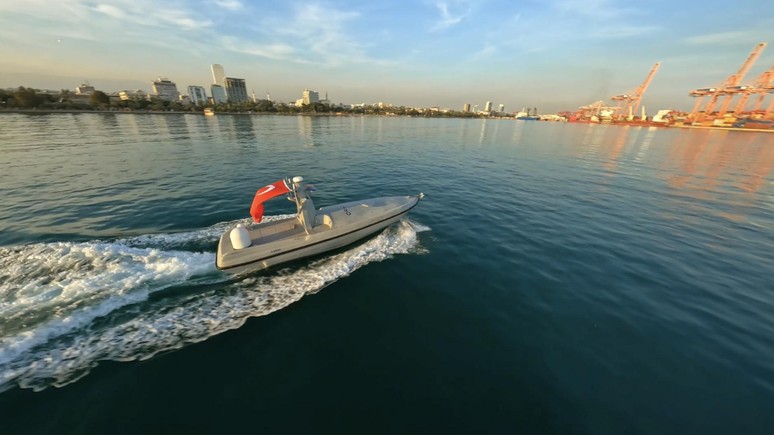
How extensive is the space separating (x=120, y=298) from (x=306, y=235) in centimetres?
538

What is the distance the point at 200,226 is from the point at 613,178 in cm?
3266

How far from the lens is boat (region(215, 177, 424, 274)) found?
862cm

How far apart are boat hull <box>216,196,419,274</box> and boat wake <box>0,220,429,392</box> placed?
523 mm

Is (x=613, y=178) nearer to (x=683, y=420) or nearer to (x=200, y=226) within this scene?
(x=683, y=420)

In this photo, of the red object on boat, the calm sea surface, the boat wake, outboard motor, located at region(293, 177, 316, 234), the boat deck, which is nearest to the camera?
the calm sea surface

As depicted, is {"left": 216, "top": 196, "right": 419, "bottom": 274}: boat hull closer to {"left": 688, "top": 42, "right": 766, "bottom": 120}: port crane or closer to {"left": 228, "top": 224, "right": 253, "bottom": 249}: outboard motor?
{"left": 228, "top": 224, "right": 253, "bottom": 249}: outboard motor

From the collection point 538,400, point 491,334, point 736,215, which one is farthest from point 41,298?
point 736,215

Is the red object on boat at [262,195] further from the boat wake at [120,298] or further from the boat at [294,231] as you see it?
the boat wake at [120,298]

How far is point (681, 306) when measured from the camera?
8.31m

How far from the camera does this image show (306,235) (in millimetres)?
9656

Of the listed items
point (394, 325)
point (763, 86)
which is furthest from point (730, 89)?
point (394, 325)

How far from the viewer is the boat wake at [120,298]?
5977 millimetres

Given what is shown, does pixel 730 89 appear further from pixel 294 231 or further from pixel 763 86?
pixel 294 231

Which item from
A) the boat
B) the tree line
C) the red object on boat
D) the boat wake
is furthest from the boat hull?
the tree line
